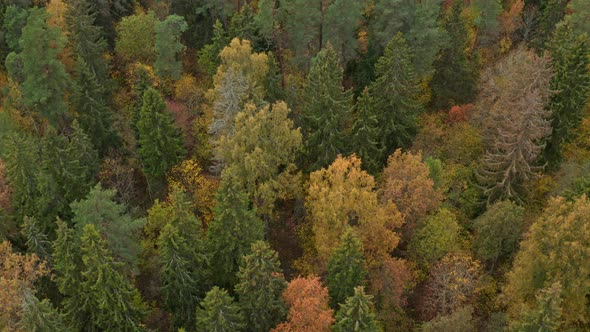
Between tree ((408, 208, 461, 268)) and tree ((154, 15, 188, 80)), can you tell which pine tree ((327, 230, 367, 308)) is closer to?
tree ((408, 208, 461, 268))

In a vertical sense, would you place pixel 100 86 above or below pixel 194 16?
below

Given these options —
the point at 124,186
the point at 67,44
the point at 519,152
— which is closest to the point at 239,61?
the point at 124,186

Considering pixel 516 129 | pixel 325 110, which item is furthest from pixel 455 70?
pixel 325 110

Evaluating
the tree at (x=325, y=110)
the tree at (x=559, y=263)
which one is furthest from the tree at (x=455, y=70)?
the tree at (x=559, y=263)

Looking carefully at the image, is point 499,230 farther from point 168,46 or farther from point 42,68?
point 42,68

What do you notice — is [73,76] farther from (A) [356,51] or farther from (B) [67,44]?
(A) [356,51]

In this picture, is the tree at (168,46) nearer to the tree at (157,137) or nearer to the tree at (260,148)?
the tree at (157,137)
